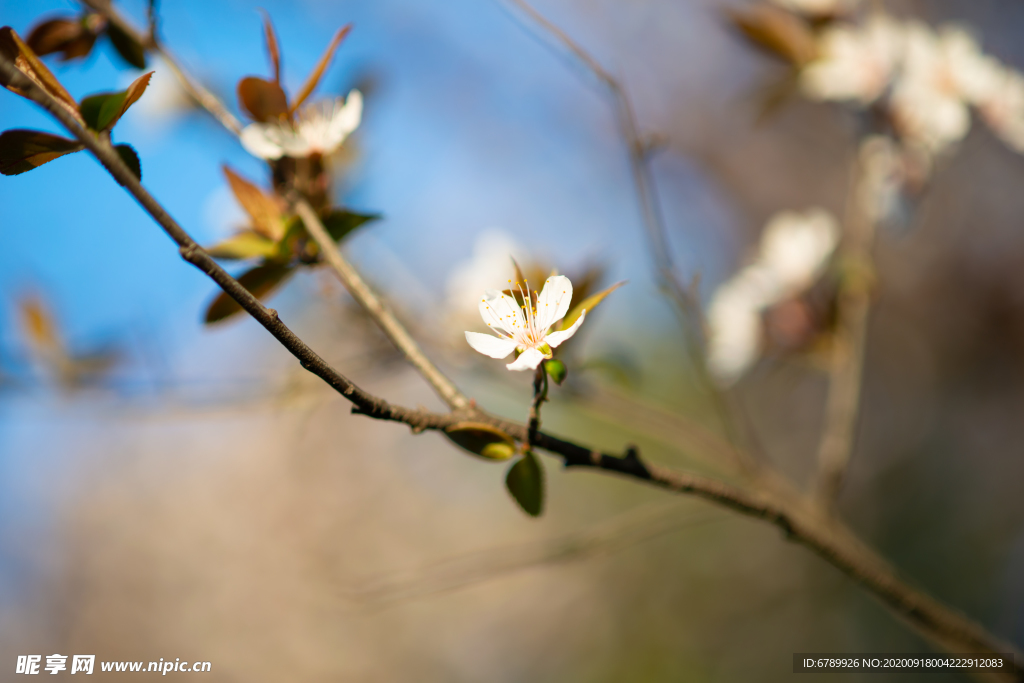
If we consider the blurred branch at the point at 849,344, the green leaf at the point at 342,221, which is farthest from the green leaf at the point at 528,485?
the blurred branch at the point at 849,344

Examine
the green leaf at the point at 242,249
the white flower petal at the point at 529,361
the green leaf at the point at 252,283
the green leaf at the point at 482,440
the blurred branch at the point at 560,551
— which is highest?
the white flower petal at the point at 529,361

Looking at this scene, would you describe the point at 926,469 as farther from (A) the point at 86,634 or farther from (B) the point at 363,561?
(A) the point at 86,634

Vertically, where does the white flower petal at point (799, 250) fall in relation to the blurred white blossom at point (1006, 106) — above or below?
below

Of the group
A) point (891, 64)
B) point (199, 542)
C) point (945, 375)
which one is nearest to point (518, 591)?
point (199, 542)

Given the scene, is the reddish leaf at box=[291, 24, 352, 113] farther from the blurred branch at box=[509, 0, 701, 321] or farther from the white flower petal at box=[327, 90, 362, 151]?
the blurred branch at box=[509, 0, 701, 321]

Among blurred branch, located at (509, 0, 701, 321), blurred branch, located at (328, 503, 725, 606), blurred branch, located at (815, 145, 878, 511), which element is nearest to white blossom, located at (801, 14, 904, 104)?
→ blurred branch, located at (815, 145, 878, 511)

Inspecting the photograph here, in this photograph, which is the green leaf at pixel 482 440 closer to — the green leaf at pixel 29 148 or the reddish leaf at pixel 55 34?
the green leaf at pixel 29 148
